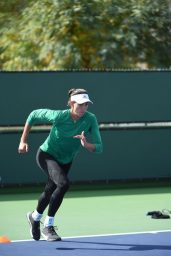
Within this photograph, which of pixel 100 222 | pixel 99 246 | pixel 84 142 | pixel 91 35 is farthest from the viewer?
pixel 91 35

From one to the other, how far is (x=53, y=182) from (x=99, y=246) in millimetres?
896

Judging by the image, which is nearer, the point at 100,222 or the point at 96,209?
the point at 100,222

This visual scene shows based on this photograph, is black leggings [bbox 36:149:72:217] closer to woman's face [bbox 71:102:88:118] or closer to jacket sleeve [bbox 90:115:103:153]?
jacket sleeve [bbox 90:115:103:153]

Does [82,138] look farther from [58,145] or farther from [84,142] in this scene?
[58,145]

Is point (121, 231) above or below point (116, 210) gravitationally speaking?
above

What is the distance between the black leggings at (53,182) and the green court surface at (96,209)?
0.60 metres

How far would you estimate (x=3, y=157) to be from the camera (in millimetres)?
13344

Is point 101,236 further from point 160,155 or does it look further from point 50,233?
point 160,155

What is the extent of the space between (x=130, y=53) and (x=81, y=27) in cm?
166

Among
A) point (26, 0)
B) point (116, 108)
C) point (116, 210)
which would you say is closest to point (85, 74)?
point (116, 108)

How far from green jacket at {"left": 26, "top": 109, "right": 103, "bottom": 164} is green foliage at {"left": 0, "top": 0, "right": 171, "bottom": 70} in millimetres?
10868

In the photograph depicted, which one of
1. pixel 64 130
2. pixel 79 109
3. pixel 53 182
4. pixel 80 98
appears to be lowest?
pixel 53 182

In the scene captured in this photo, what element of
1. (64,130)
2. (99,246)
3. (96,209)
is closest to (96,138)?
(64,130)

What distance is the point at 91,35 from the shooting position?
64.8ft
